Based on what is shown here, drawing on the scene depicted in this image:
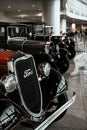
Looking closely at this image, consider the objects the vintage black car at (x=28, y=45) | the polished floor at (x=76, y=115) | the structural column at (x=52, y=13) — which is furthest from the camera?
the structural column at (x=52, y=13)

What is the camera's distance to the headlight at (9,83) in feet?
9.70

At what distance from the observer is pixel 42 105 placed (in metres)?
3.72

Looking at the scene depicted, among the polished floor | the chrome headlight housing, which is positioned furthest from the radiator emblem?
the polished floor

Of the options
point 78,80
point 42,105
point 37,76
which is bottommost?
point 78,80

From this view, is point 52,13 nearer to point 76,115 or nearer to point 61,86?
point 76,115

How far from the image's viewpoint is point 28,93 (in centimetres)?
343

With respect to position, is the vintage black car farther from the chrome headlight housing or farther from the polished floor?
the chrome headlight housing

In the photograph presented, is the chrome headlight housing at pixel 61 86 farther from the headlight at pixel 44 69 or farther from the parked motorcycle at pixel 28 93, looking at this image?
the headlight at pixel 44 69

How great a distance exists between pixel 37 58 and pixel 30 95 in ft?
11.1

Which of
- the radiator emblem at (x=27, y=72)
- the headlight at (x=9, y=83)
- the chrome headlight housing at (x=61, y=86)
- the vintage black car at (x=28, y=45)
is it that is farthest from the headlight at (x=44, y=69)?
the vintage black car at (x=28, y=45)

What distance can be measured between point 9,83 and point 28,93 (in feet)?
1.63

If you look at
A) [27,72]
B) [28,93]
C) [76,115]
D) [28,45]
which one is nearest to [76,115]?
[76,115]

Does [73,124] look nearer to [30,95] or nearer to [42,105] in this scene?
[42,105]

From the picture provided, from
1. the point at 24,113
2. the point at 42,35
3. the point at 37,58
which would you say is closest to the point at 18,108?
the point at 24,113
